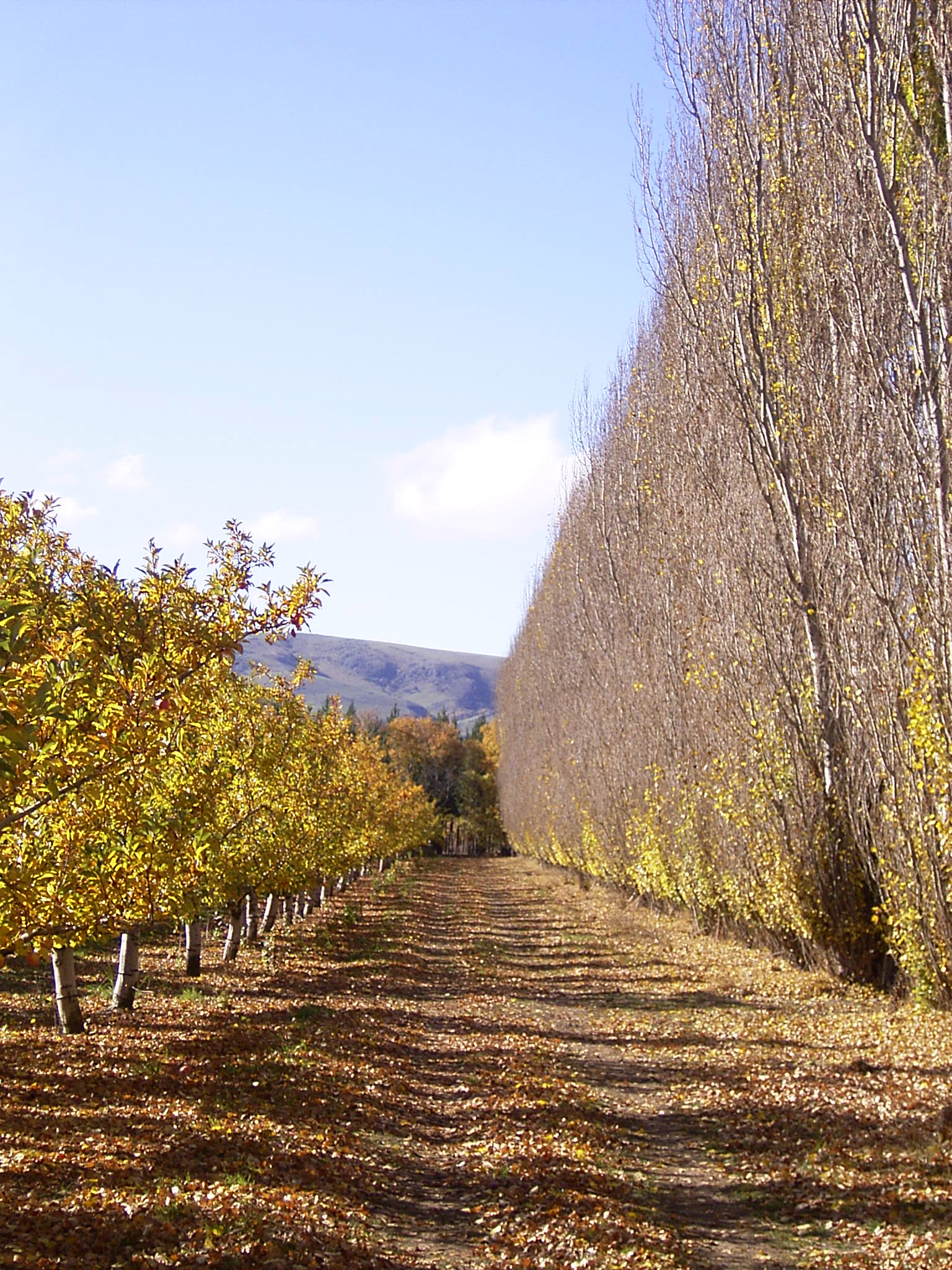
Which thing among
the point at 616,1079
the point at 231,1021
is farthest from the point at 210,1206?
the point at 231,1021

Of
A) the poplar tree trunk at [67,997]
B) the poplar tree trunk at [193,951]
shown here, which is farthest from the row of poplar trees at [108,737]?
the poplar tree trunk at [193,951]

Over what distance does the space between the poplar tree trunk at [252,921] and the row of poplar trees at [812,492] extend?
307 inches

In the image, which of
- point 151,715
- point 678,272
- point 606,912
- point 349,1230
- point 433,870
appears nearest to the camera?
point 151,715

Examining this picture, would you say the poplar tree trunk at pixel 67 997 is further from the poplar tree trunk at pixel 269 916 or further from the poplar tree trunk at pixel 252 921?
the poplar tree trunk at pixel 269 916

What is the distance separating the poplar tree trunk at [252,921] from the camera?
18812 mm

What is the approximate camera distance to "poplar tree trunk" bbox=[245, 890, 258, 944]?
18.8 meters

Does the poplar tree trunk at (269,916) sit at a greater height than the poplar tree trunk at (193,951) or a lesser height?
lesser

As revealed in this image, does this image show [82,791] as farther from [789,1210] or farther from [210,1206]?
[789,1210]

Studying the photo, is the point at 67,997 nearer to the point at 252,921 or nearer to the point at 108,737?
the point at 108,737

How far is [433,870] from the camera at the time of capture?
186 ft

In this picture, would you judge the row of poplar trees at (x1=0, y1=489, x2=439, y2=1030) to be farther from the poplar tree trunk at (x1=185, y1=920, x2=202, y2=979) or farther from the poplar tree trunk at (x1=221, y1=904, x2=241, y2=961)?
the poplar tree trunk at (x1=221, y1=904, x2=241, y2=961)

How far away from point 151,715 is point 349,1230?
9.89ft

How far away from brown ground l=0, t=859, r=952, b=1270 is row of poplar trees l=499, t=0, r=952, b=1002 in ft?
5.48

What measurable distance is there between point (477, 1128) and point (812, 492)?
8878 millimetres
